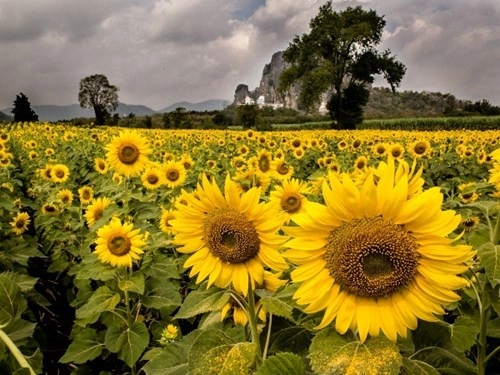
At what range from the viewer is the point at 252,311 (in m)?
1.42

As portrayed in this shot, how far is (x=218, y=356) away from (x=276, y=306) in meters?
0.22

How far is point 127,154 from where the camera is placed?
4.88 metres

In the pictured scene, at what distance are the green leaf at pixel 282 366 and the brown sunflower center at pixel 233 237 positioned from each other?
620mm

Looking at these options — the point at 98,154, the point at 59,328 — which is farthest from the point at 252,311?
the point at 98,154

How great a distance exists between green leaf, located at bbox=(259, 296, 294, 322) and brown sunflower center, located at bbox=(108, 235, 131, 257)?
226 cm

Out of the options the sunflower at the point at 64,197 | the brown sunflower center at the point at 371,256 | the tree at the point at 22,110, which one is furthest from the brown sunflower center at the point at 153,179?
the tree at the point at 22,110

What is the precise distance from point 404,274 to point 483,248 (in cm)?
58

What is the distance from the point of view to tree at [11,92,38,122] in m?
38.9

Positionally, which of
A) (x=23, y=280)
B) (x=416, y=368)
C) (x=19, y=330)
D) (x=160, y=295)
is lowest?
(x=160, y=295)

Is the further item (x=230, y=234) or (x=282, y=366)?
(x=230, y=234)

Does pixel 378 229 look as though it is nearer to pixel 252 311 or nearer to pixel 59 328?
pixel 252 311

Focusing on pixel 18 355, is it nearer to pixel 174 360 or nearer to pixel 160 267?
pixel 174 360

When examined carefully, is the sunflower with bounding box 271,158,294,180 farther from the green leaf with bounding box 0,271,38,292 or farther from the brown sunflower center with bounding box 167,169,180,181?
the green leaf with bounding box 0,271,38,292

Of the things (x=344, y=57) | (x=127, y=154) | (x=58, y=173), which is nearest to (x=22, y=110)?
(x=344, y=57)
